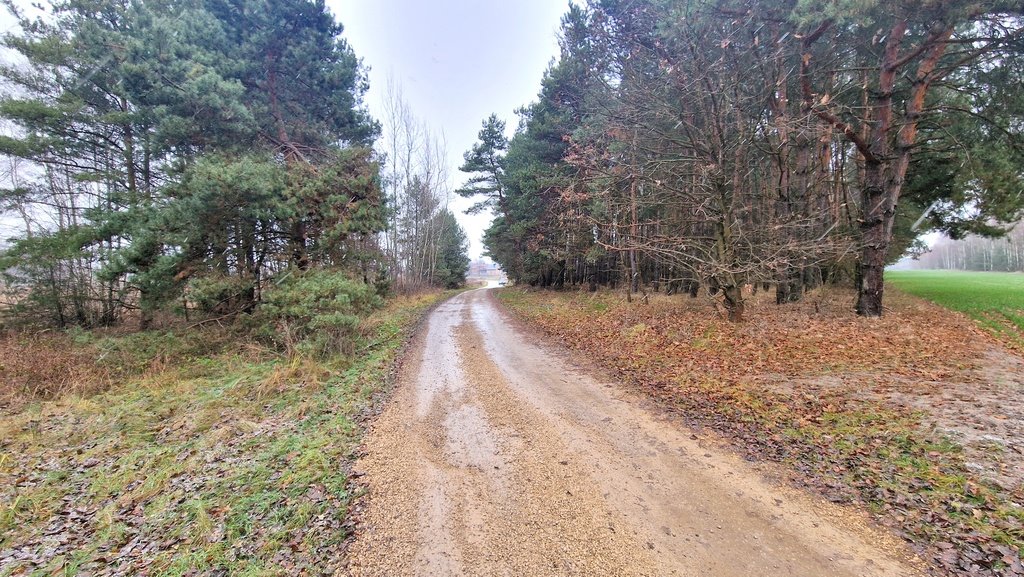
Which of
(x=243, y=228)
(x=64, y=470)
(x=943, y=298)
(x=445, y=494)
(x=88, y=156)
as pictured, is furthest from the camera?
(x=943, y=298)

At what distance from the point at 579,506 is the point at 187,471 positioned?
14.1 ft

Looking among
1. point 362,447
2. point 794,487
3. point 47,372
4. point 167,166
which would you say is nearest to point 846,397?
point 794,487

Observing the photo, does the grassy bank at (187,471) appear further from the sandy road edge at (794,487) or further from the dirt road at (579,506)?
the sandy road edge at (794,487)

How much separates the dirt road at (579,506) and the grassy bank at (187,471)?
1.73 feet

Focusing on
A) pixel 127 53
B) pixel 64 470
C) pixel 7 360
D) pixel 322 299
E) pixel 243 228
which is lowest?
pixel 64 470

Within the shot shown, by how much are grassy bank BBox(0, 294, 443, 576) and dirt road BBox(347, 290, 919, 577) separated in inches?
20.8

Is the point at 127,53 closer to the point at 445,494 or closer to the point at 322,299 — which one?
the point at 322,299

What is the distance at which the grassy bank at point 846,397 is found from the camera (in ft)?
8.69

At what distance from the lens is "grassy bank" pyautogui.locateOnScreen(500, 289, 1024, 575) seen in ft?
8.69

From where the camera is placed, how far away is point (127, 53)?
28.1 feet

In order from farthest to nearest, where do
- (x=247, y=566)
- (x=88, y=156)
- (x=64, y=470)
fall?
(x=88, y=156) < (x=64, y=470) < (x=247, y=566)

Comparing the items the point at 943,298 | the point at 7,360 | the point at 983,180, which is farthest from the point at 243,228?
the point at 943,298

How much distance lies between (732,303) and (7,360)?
645 inches

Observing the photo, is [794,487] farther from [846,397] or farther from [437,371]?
[437,371]
